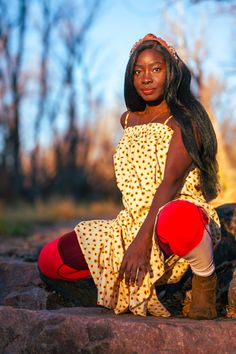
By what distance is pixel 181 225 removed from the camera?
2.51 m

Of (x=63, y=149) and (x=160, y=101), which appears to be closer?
(x=160, y=101)

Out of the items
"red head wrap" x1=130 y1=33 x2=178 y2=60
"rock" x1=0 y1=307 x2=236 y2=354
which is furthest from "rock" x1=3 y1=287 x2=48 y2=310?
"red head wrap" x1=130 y1=33 x2=178 y2=60

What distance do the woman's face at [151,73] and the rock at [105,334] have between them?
1.03 metres

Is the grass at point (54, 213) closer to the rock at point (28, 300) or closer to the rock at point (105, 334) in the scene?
the rock at point (28, 300)

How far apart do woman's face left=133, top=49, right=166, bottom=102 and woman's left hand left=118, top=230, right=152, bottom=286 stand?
682 millimetres

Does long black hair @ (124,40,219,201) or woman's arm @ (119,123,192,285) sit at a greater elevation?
long black hair @ (124,40,219,201)

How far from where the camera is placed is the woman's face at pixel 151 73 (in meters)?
2.89

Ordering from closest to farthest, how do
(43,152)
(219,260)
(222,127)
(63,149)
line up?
1. (219,260)
2. (63,149)
3. (43,152)
4. (222,127)

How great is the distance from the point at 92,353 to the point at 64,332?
138 mm

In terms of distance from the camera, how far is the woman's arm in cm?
264

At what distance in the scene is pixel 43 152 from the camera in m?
19.8

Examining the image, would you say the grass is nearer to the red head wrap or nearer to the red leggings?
the red head wrap

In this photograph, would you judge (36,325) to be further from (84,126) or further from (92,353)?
(84,126)

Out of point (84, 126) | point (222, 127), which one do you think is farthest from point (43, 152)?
point (222, 127)
